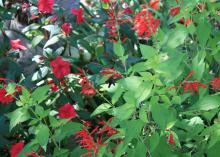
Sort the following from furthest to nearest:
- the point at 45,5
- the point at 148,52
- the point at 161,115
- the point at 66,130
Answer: the point at 45,5 < the point at 66,130 < the point at 148,52 < the point at 161,115

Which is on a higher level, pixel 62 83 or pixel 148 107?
pixel 148 107

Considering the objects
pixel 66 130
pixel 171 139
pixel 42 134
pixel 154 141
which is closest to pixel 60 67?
pixel 66 130

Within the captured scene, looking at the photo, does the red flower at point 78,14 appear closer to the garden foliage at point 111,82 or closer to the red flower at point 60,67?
the garden foliage at point 111,82

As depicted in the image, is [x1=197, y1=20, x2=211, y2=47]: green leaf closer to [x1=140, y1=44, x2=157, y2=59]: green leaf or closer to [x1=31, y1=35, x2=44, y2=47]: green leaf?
[x1=140, y1=44, x2=157, y2=59]: green leaf

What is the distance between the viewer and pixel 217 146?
1686 mm

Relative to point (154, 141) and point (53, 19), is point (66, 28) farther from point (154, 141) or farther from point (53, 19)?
point (154, 141)

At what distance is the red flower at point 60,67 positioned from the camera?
2.58m

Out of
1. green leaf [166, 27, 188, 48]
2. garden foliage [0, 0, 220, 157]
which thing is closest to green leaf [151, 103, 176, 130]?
garden foliage [0, 0, 220, 157]

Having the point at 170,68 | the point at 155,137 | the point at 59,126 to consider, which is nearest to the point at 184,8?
the point at 170,68

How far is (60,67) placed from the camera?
260cm

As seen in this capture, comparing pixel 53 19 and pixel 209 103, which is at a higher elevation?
pixel 209 103

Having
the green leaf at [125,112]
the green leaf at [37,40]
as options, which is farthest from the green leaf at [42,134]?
the green leaf at [37,40]

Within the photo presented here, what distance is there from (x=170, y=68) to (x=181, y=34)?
0.24 m

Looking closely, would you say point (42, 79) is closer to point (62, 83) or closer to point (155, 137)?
point (62, 83)
